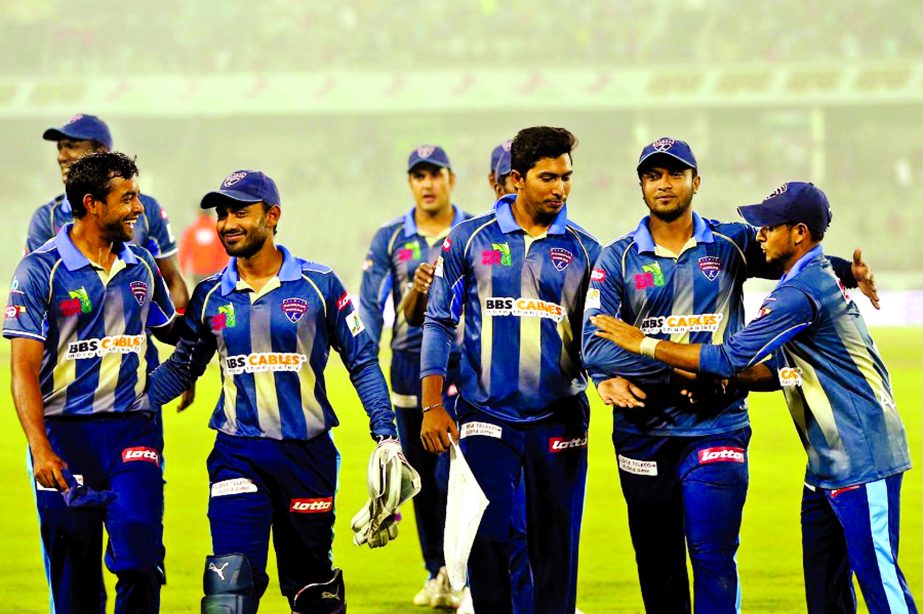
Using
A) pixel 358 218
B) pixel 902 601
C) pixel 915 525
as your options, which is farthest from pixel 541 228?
pixel 358 218

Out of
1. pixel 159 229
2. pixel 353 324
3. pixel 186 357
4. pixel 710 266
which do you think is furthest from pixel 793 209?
pixel 159 229

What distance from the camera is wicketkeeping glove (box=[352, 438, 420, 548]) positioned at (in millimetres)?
5500

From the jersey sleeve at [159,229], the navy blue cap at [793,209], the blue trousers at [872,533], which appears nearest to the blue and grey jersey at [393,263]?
the jersey sleeve at [159,229]

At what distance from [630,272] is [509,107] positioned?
31589 millimetres

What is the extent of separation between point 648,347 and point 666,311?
29 cm

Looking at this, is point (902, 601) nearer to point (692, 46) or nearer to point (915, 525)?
point (915, 525)

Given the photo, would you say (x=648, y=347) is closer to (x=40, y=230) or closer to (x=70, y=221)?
(x=70, y=221)

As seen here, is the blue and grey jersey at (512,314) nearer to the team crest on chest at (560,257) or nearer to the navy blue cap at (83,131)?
the team crest on chest at (560,257)

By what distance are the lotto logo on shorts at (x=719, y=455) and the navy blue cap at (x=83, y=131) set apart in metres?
3.32

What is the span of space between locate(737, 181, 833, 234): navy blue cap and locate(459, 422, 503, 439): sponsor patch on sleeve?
1.35m

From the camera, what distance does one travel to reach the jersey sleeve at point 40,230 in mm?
7188

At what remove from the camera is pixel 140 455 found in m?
5.66

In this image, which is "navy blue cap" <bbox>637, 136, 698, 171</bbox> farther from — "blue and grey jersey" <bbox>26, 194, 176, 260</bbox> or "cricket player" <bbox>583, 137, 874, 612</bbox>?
"blue and grey jersey" <bbox>26, 194, 176, 260</bbox>

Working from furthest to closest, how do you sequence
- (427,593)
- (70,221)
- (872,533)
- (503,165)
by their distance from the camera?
(503,165)
(427,593)
(70,221)
(872,533)
